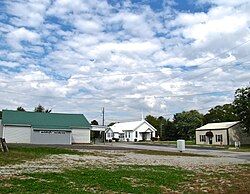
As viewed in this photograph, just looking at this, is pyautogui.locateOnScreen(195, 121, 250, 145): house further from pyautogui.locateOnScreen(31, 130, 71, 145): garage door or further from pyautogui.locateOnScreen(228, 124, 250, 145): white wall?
pyautogui.locateOnScreen(31, 130, 71, 145): garage door

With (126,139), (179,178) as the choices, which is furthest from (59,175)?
(126,139)

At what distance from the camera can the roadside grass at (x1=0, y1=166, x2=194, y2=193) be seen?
39.3 feet

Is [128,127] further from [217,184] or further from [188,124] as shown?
[217,184]

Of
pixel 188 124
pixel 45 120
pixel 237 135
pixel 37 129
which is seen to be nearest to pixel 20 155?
pixel 37 129

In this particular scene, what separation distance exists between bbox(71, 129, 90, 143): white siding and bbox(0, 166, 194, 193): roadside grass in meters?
52.0

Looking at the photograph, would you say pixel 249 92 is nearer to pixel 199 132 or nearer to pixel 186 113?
pixel 199 132

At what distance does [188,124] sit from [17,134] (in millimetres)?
53446

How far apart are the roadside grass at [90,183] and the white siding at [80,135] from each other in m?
52.0

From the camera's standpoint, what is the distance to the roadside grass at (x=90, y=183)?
39.3 feet

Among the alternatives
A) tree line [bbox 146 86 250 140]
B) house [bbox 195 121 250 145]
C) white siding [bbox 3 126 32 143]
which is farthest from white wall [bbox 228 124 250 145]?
white siding [bbox 3 126 32 143]

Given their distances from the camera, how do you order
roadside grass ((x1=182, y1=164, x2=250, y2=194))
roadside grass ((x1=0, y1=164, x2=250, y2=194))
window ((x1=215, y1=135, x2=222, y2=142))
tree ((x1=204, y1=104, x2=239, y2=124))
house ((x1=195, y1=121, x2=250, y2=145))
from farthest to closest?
tree ((x1=204, y1=104, x2=239, y2=124)), window ((x1=215, y1=135, x2=222, y2=142)), house ((x1=195, y1=121, x2=250, y2=145)), roadside grass ((x1=182, y1=164, x2=250, y2=194)), roadside grass ((x1=0, y1=164, x2=250, y2=194))

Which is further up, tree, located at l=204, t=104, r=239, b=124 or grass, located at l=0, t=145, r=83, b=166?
tree, located at l=204, t=104, r=239, b=124

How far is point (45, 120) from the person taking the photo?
65.5 meters

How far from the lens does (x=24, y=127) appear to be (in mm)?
61594
